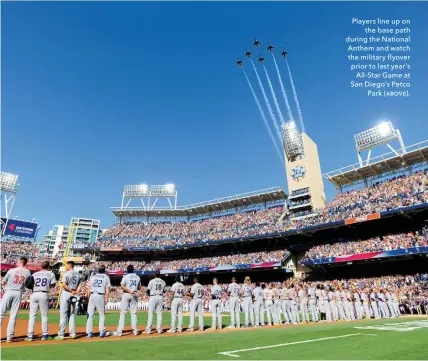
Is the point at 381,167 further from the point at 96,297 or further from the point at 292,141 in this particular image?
the point at 96,297

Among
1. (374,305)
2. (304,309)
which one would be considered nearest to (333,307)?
(304,309)

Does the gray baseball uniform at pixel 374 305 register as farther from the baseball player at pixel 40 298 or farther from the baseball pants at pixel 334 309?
the baseball player at pixel 40 298

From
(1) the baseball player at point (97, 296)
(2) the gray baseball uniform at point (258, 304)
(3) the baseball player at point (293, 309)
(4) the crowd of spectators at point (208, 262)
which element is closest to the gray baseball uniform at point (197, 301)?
(2) the gray baseball uniform at point (258, 304)

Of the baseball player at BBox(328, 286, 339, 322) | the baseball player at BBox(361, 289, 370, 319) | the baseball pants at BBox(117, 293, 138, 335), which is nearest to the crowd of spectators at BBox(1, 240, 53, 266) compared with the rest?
the baseball player at BBox(328, 286, 339, 322)

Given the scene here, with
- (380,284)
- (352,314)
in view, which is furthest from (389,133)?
(352,314)

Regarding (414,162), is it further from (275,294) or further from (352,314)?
(275,294)

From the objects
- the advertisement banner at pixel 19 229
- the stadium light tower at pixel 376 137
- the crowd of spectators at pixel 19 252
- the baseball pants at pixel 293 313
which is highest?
the stadium light tower at pixel 376 137
